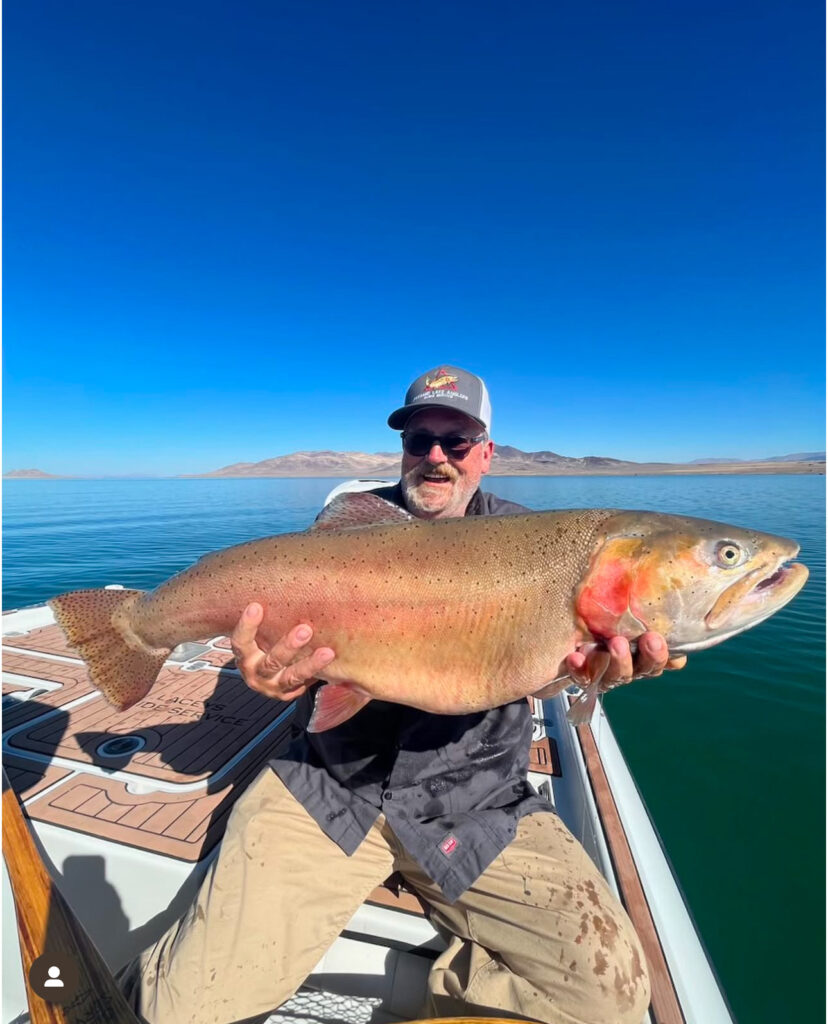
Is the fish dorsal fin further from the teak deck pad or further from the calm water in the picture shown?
the calm water

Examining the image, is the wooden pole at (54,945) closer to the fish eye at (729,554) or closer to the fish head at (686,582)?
the fish head at (686,582)

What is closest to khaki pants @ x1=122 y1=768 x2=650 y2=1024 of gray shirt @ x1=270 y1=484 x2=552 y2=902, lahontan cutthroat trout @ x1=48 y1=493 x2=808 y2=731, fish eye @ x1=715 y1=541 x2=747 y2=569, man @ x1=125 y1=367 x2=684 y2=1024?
man @ x1=125 y1=367 x2=684 y2=1024

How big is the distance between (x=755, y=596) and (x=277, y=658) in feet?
8.60

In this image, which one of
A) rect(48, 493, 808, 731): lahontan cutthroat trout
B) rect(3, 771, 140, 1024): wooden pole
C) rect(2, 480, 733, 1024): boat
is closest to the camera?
rect(3, 771, 140, 1024): wooden pole

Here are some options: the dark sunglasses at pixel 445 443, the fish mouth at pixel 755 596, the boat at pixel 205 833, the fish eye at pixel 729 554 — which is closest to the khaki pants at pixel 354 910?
the boat at pixel 205 833

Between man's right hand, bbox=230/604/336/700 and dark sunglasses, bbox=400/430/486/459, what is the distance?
6.14ft

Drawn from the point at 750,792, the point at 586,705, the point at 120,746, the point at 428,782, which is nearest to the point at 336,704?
the point at 428,782

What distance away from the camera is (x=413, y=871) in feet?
10.1

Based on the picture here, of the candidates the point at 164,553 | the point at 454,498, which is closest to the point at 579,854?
the point at 454,498

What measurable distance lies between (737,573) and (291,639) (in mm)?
2436

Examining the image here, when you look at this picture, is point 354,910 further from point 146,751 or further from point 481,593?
point 146,751

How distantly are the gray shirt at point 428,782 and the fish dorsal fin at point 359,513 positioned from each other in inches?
49.0

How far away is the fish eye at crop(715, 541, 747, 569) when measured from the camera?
100 inches

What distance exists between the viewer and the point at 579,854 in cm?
295
